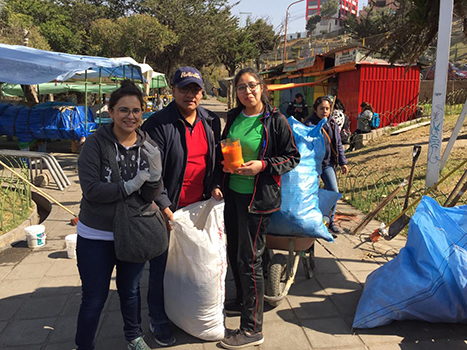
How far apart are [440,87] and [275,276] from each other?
3699 millimetres

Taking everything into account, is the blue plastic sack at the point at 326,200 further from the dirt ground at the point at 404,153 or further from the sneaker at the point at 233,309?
the dirt ground at the point at 404,153

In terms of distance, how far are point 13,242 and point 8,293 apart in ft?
4.29

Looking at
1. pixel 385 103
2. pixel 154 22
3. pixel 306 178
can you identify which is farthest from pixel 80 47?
pixel 306 178

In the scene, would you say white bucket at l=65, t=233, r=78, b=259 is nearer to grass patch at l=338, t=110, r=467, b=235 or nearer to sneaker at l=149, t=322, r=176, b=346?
sneaker at l=149, t=322, r=176, b=346

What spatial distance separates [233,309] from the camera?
2941 mm

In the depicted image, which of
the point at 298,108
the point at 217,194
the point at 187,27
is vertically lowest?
the point at 217,194

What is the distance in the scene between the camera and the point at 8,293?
3.28 m

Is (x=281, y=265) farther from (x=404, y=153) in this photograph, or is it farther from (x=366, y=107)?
(x=366, y=107)

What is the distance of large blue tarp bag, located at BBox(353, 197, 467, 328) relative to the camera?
8.16 feet

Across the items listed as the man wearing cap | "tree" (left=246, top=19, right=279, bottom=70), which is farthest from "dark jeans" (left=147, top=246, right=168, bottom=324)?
"tree" (left=246, top=19, right=279, bottom=70)

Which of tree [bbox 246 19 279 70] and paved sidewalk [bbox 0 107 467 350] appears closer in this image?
paved sidewalk [bbox 0 107 467 350]

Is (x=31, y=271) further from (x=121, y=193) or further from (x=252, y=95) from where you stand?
(x=252, y=95)

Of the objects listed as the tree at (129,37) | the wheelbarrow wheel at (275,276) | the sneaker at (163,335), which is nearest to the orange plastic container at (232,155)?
the wheelbarrow wheel at (275,276)

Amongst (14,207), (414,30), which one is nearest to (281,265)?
(14,207)
